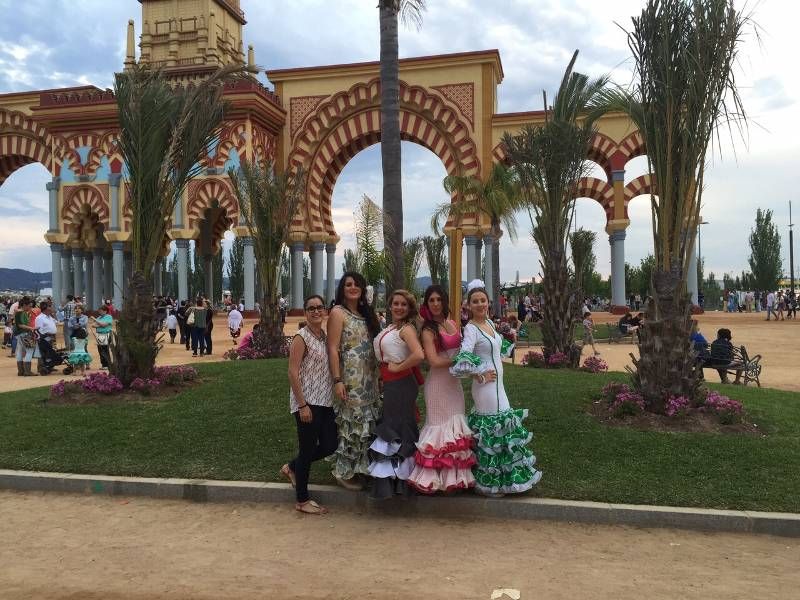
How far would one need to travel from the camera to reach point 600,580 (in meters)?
3.38

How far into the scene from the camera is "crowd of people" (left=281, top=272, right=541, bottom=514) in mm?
4289

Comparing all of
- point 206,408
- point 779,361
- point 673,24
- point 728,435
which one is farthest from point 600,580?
point 779,361

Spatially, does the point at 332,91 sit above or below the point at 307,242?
above

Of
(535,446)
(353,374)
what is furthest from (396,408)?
(535,446)

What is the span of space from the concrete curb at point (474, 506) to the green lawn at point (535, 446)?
0.17 m

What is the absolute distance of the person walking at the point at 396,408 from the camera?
429 centimetres

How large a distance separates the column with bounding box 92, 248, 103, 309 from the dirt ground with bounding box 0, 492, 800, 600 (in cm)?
2797

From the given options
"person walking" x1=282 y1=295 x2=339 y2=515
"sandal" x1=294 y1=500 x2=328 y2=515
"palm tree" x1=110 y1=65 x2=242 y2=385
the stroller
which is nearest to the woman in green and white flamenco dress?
"person walking" x1=282 y1=295 x2=339 y2=515

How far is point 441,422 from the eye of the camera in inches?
171

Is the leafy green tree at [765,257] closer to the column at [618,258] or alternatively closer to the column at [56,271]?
the column at [618,258]

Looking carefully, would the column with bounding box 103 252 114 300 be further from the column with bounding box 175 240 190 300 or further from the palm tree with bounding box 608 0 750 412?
the palm tree with bounding box 608 0 750 412

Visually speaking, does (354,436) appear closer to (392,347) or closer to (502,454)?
(392,347)

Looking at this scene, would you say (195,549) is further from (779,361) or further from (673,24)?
(779,361)

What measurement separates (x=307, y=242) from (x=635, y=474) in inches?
859
